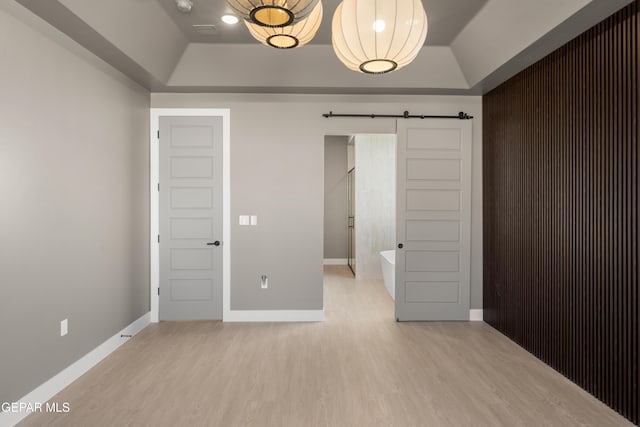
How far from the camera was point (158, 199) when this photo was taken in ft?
13.4

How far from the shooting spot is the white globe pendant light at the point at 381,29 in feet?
4.70

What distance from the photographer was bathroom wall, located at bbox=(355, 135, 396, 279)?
643 cm

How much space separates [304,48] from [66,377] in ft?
12.3

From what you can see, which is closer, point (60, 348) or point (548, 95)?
point (60, 348)

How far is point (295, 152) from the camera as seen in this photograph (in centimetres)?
416

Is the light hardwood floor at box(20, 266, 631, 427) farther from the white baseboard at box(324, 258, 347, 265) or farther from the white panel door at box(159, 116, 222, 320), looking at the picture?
the white baseboard at box(324, 258, 347, 265)

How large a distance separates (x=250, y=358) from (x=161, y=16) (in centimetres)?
326

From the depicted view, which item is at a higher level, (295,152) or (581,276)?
(295,152)

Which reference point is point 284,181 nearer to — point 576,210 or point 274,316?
point 274,316

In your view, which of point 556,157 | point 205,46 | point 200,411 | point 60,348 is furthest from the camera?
point 205,46

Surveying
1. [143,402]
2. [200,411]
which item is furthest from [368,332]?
[143,402]

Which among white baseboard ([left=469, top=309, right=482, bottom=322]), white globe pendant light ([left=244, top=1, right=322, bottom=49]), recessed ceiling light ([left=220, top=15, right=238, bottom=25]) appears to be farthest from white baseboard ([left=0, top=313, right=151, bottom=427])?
white baseboard ([left=469, top=309, right=482, bottom=322])

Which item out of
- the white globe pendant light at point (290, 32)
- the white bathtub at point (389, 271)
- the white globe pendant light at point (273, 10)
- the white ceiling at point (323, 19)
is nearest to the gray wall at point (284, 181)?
the white ceiling at point (323, 19)

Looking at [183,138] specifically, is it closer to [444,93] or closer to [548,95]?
[444,93]
